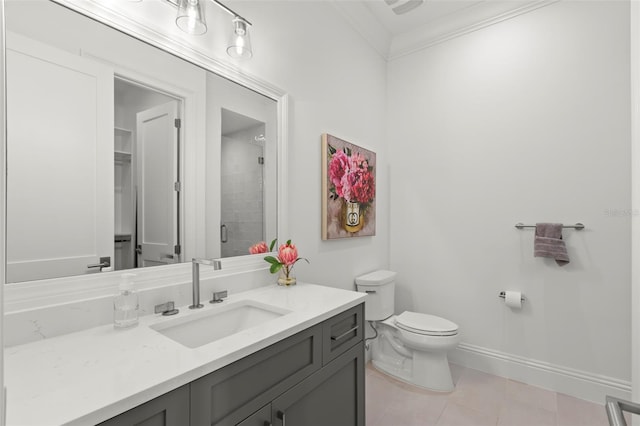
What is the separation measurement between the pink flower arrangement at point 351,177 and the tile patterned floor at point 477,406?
138 cm

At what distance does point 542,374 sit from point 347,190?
75.0 inches

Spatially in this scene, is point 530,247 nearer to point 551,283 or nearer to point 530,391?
point 551,283

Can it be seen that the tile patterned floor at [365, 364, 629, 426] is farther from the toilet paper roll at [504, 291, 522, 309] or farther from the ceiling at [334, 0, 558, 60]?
the ceiling at [334, 0, 558, 60]

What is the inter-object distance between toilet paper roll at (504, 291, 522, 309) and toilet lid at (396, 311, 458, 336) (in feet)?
1.47

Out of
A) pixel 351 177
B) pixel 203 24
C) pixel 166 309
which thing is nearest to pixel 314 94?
pixel 351 177

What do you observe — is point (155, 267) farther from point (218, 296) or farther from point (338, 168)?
point (338, 168)

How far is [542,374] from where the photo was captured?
2312mm

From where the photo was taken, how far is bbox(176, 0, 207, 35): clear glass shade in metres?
1.29

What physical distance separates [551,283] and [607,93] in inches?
51.7

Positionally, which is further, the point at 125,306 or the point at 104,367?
the point at 125,306

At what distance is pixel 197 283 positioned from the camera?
4.38 feet

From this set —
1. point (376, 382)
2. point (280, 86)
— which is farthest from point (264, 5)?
point (376, 382)

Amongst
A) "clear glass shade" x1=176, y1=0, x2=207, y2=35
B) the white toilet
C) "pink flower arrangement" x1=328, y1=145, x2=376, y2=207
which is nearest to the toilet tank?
the white toilet

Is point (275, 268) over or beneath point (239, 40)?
beneath
